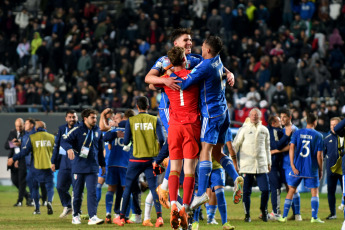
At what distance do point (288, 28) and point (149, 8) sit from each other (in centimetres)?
624

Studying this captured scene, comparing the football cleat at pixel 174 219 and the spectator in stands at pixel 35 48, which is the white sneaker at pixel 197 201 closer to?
the football cleat at pixel 174 219

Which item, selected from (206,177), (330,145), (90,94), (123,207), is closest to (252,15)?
(90,94)

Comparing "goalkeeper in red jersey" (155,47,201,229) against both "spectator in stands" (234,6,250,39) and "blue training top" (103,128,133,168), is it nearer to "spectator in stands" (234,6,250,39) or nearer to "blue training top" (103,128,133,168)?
"blue training top" (103,128,133,168)

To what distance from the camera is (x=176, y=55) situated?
9.91 metres

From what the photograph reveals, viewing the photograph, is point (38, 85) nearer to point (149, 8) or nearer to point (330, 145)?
point (149, 8)

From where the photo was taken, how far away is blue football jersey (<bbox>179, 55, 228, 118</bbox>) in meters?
9.88

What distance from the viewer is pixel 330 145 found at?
16.0m

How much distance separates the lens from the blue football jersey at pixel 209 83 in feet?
32.4

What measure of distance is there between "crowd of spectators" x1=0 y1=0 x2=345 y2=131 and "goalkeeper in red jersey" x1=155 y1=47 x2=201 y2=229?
1325 centimetres

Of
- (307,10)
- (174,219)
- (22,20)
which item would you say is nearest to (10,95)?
(22,20)

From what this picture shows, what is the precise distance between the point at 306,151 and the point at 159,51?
14801 millimetres

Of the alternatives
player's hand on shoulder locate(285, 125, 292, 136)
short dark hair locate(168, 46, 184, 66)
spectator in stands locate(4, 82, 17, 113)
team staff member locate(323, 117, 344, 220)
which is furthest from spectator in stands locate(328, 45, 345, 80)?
short dark hair locate(168, 46, 184, 66)

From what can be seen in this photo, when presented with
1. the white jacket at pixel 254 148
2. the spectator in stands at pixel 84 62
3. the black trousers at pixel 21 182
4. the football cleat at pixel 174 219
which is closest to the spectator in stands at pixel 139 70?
the spectator in stands at pixel 84 62

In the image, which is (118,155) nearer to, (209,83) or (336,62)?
(209,83)
